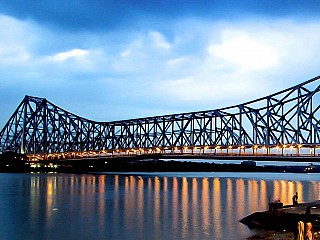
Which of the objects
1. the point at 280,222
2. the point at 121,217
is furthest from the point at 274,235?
the point at 121,217

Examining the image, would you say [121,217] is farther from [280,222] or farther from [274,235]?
[274,235]

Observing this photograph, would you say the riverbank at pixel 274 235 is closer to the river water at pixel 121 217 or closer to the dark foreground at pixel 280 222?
the dark foreground at pixel 280 222

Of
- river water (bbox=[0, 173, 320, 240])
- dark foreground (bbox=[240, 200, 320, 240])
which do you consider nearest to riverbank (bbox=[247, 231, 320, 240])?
dark foreground (bbox=[240, 200, 320, 240])

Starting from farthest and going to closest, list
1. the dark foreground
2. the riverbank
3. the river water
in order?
1. the river water
2. the dark foreground
3. the riverbank

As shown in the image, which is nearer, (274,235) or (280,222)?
(274,235)

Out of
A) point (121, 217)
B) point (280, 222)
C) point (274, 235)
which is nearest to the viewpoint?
point (274, 235)

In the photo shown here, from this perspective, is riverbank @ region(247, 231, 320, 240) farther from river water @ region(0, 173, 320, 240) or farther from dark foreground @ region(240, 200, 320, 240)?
river water @ region(0, 173, 320, 240)

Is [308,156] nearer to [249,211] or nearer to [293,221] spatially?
[249,211]

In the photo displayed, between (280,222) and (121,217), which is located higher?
(280,222)

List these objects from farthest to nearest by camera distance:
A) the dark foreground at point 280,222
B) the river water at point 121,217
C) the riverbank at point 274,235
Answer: the river water at point 121,217, the dark foreground at point 280,222, the riverbank at point 274,235

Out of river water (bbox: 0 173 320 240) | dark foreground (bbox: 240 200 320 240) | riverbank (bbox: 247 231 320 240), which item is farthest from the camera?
river water (bbox: 0 173 320 240)

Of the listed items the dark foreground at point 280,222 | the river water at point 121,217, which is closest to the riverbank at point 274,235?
the dark foreground at point 280,222

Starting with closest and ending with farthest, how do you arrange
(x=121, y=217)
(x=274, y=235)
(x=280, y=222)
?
(x=274, y=235) → (x=280, y=222) → (x=121, y=217)

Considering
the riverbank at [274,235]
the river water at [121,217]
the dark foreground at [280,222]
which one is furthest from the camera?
the river water at [121,217]
